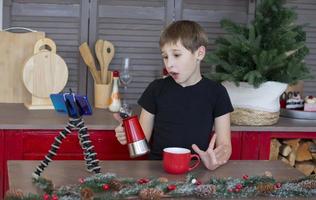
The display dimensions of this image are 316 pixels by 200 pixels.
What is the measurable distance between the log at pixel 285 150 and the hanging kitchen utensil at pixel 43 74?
3.51 feet

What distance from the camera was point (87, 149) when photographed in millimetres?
1448

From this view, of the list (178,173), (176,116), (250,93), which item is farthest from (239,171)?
(250,93)

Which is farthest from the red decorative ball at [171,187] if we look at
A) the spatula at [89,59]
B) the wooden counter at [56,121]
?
the spatula at [89,59]

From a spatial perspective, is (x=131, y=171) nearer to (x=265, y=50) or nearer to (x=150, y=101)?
(x=150, y=101)

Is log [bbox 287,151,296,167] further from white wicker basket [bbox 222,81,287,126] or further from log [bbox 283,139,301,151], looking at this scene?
white wicker basket [bbox 222,81,287,126]

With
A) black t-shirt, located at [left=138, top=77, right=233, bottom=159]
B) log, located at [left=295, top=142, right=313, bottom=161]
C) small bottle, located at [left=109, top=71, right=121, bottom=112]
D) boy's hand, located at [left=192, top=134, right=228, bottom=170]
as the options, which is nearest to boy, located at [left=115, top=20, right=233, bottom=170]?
black t-shirt, located at [left=138, top=77, right=233, bottom=159]

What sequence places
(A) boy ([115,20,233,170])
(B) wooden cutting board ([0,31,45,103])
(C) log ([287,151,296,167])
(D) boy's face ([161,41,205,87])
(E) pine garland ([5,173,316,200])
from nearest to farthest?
(E) pine garland ([5,173,316,200]) < (D) boy's face ([161,41,205,87]) < (A) boy ([115,20,233,170]) < (C) log ([287,151,296,167]) < (B) wooden cutting board ([0,31,45,103])

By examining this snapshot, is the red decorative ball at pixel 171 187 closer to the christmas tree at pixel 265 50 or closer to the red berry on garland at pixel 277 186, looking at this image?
the red berry on garland at pixel 277 186

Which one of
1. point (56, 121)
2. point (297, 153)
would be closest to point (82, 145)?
point (56, 121)

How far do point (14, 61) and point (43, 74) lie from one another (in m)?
0.22

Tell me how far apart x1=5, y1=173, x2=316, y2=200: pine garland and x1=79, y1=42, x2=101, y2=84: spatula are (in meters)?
1.28

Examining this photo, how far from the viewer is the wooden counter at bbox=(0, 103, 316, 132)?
7.10ft

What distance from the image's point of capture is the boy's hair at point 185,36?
1760mm

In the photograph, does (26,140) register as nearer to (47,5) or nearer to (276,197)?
(47,5)
